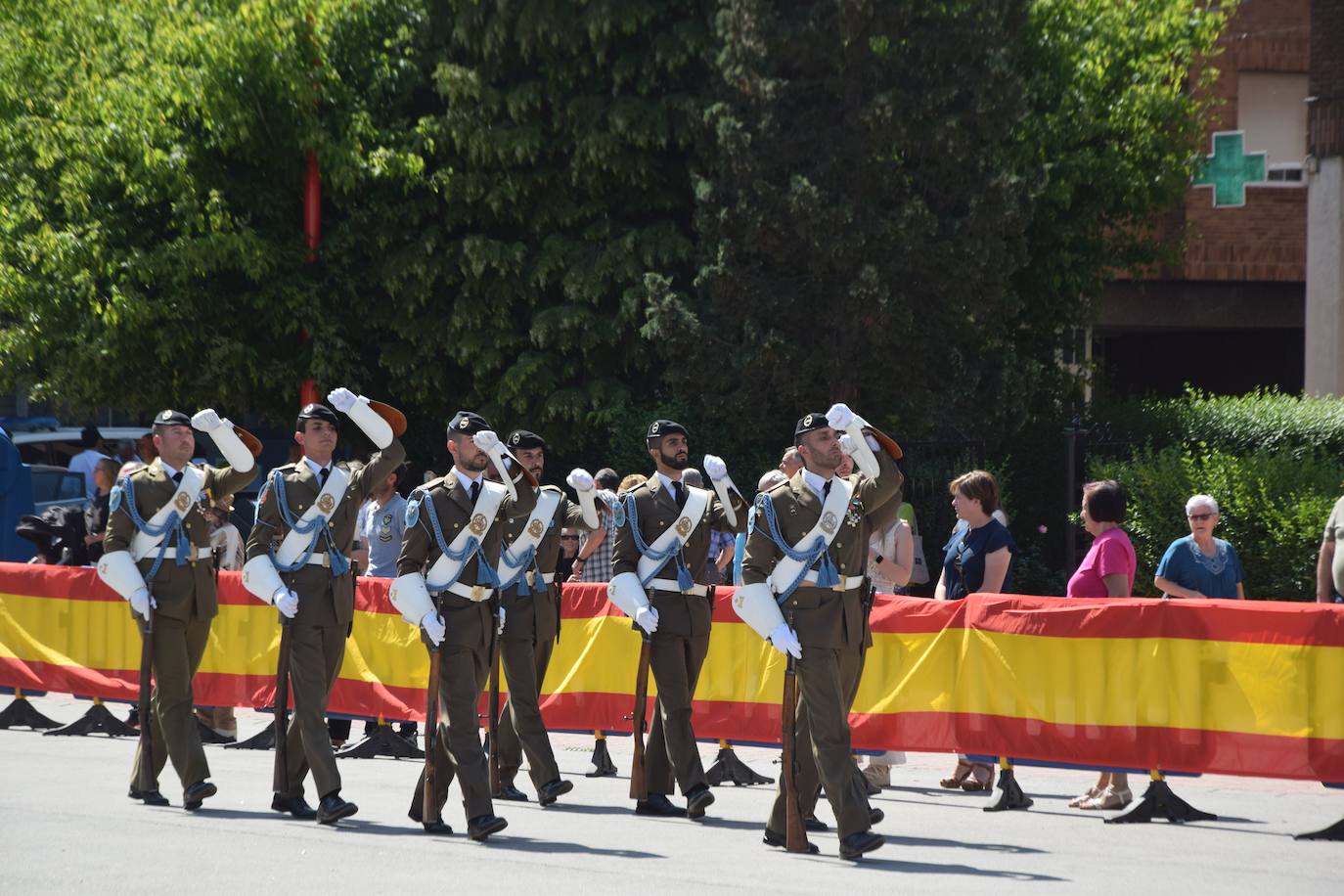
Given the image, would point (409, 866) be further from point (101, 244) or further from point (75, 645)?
point (101, 244)

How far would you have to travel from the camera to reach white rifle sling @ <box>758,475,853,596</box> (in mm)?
8578

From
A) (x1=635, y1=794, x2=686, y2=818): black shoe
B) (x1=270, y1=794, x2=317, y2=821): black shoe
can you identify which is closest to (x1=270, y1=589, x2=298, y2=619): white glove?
(x1=270, y1=794, x2=317, y2=821): black shoe

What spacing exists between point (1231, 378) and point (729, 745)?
81.0 feet

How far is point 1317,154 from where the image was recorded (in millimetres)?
24688

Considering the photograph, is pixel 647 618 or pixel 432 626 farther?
pixel 647 618

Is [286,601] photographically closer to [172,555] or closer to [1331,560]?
[172,555]

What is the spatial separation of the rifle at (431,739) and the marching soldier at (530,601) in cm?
72

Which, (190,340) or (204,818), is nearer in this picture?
(204,818)

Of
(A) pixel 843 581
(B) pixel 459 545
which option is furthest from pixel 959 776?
(B) pixel 459 545

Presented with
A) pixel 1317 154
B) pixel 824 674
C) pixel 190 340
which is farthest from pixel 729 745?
pixel 1317 154

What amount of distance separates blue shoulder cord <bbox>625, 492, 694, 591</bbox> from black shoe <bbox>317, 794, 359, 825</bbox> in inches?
77.2

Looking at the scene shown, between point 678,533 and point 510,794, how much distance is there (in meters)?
1.89

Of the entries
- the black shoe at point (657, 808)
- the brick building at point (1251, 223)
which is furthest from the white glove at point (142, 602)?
the brick building at point (1251, 223)

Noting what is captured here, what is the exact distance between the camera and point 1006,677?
10.3 meters
